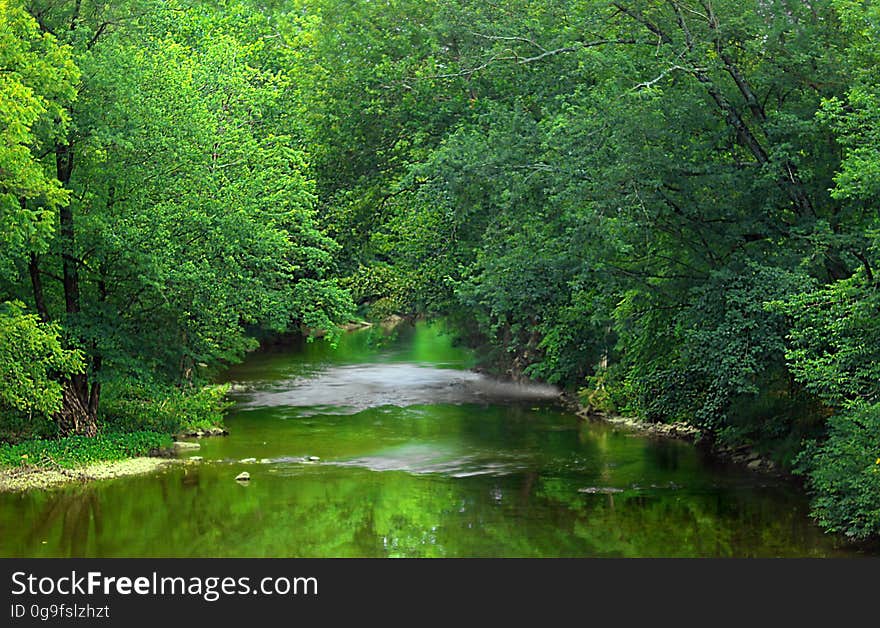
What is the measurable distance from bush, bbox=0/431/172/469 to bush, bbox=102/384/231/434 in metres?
0.60

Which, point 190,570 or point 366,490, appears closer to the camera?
point 190,570

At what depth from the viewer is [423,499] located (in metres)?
20.9

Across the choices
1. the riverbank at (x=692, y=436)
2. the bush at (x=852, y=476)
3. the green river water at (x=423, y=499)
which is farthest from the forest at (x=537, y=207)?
the green river water at (x=423, y=499)

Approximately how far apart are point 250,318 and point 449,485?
278 inches

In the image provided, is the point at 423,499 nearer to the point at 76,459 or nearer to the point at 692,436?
the point at 76,459

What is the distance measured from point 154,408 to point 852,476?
612 inches

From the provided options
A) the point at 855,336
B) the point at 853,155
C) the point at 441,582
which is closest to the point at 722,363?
the point at 855,336

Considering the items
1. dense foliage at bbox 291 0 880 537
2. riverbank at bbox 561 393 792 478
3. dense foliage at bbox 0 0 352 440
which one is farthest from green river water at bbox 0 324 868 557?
dense foliage at bbox 0 0 352 440

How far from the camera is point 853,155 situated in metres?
17.8

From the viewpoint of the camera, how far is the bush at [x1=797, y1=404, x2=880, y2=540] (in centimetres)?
1652

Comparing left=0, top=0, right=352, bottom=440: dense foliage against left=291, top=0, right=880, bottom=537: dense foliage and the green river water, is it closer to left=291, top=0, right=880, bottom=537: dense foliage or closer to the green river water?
the green river water

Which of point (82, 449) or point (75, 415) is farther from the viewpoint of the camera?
point (75, 415)

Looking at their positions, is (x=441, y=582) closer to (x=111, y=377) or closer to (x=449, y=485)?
(x=449, y=485)

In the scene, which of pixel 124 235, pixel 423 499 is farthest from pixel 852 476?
pixel 124 235
